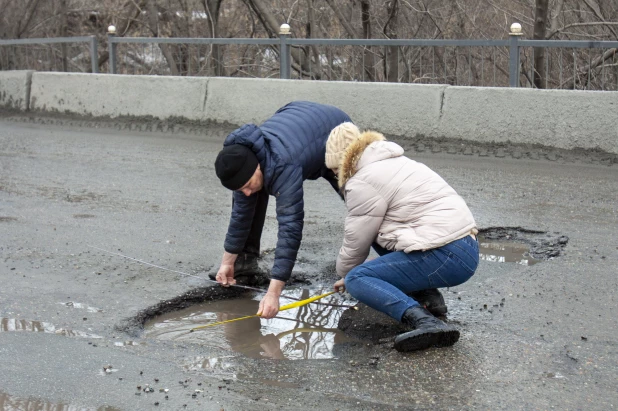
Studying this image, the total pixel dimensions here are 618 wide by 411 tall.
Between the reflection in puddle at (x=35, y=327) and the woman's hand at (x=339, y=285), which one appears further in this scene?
the woman's hand at (x=339, y=285)

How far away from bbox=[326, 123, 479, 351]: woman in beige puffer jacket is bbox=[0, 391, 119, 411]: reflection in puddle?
1491 mm

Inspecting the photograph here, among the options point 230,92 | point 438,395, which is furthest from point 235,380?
point 230,92

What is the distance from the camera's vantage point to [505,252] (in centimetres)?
595

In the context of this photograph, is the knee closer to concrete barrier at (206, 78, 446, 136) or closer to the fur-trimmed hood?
the fur-trimmed hood

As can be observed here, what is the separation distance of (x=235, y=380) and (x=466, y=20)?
12.0 meters

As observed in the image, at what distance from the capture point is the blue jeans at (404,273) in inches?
170

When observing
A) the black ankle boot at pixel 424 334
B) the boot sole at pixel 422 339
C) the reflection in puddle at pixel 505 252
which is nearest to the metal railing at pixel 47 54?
the reflection in puddle at pixel 505 252

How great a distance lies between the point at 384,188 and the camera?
4289 millimetres

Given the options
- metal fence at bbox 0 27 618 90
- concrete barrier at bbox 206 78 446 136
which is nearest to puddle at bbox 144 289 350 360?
concrete barrier at bbox 206 78 446 136

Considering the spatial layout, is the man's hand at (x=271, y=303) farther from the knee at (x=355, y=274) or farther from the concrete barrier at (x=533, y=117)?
the concrete barrier at (x=533, y=117)

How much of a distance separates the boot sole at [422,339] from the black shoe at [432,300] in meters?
0.46

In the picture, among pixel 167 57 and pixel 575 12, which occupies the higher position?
pixel 575 12

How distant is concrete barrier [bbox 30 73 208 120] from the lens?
11305 millimetres

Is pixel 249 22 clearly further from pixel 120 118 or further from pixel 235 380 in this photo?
pixel 235 380
